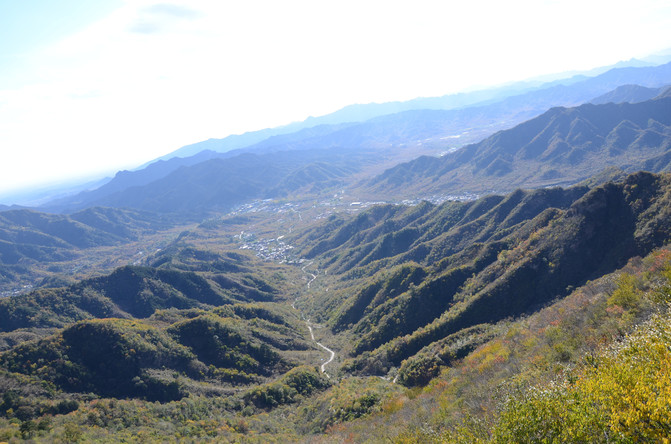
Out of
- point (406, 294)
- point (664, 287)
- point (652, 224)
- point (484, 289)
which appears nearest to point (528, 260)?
point (484, 289)

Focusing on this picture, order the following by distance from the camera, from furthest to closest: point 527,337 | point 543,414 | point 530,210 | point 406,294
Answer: point 530,210 < point 406,294 < point 527,337 < point 543,414

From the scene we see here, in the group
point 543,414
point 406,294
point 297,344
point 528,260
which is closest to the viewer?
point 543,414

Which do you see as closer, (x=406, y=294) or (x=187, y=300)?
(x=406, y=294)

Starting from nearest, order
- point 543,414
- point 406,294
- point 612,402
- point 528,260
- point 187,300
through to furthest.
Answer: point 612,402, point 543,414, point 528,260, point 406,294, point 187,300

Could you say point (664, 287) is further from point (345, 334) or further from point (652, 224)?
point (345, 334)

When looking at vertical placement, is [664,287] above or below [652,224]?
above

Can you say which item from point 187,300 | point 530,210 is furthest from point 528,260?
point 187,300

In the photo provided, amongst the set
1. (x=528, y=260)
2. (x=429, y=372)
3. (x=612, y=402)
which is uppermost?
(x=612, y=402)

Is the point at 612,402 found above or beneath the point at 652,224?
above

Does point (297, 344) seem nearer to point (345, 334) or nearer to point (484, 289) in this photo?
point (345, 334)
